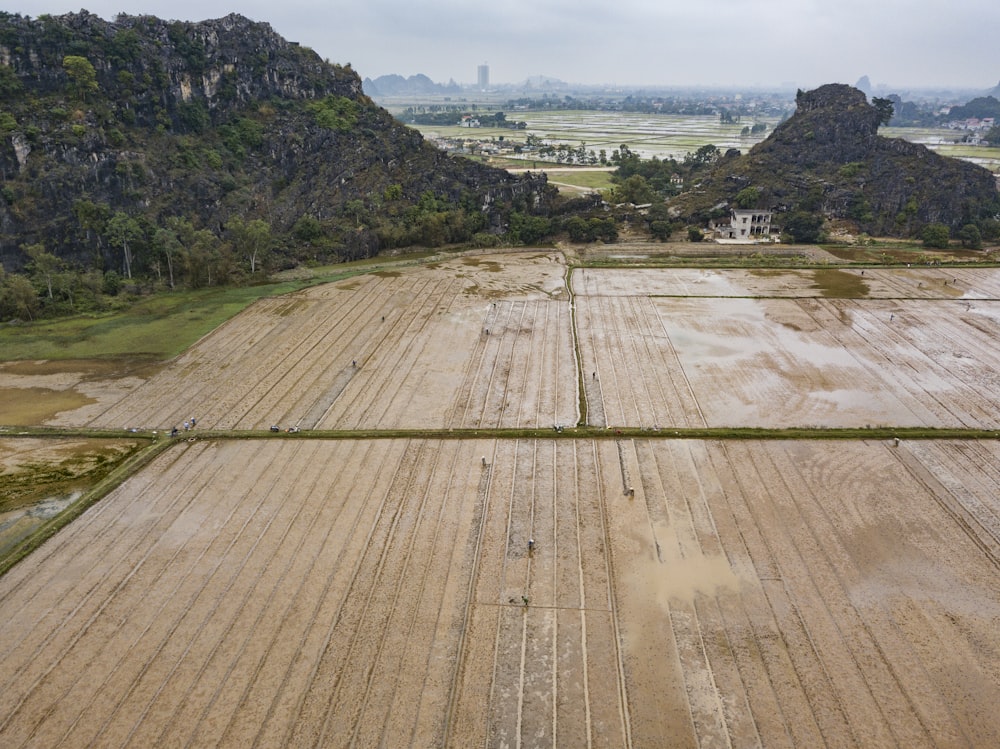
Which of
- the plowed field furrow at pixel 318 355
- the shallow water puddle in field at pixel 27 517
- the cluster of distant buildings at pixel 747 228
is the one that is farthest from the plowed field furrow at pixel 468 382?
the cluster of distant buildings at pixel 747 228

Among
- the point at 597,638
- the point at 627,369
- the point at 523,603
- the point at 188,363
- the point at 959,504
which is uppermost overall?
the point at 627,369

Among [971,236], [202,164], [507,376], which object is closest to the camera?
[507,376]

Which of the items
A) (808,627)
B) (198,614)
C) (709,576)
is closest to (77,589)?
(198,614)

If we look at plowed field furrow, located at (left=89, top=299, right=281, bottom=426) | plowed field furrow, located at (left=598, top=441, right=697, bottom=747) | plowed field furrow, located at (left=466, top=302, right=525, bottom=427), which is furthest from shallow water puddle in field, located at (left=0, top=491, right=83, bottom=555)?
plowed field furrow, located at (left=598, top=441, right=697, bottom=747)

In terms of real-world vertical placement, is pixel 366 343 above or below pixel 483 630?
above

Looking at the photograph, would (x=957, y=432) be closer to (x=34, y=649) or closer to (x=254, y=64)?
(x=34, y=649)

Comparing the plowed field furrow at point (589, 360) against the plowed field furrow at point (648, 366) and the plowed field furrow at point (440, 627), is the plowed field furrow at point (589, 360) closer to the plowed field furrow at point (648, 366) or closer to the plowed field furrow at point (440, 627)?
the plowed field furrow at point (648, 366)

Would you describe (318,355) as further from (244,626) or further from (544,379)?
(244,626)
